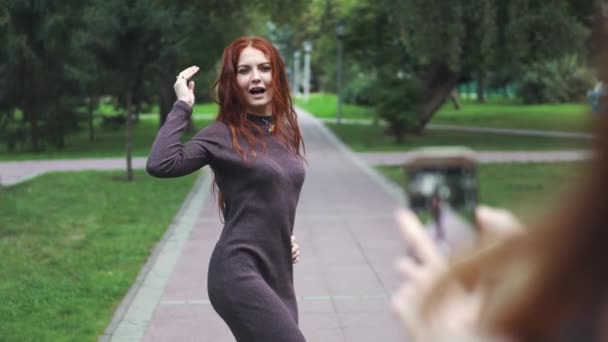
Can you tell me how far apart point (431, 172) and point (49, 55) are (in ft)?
80.9

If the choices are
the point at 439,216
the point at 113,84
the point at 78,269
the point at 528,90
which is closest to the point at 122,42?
the point at 113,84

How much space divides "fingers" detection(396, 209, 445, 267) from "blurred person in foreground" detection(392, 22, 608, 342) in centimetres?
8

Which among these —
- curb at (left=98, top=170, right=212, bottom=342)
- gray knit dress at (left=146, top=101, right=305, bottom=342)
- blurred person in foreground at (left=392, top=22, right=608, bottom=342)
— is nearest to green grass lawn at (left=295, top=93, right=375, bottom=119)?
curb at (left=98, top=170, right=212, bottom=342)

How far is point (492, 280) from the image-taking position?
77 cm

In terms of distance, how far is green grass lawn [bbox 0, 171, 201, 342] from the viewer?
6.25 m

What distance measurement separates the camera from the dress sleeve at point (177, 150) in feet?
10.6

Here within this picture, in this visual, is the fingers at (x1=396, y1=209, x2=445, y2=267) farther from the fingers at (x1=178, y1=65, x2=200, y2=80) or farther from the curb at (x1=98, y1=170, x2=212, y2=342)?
the curb at (x1=98, y1=170, x2=212, y2=342)

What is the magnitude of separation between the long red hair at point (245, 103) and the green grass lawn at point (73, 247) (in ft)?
9.19

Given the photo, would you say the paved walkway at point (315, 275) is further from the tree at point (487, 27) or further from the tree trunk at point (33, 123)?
the tree trunk at point (33, 123)

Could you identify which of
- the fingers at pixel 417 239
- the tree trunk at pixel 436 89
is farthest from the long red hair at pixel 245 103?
the tree trunk at pixel 436 89

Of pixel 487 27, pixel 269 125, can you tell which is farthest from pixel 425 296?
pixel 487 27

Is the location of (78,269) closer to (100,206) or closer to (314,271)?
(314,271)

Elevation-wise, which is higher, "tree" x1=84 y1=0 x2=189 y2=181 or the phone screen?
the phone screen

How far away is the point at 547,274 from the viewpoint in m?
0.70
